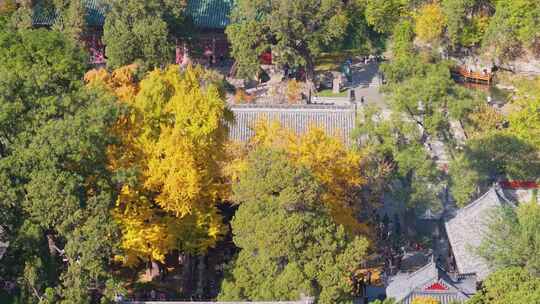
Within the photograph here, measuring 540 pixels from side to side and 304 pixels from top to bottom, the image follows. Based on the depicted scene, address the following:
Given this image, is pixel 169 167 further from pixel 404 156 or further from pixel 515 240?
pixel 515 240

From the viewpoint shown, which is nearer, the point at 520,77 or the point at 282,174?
the point at 282,174

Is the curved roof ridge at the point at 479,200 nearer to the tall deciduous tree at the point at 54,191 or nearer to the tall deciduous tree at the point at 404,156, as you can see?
the tall deciduous tree at the point at 404,156

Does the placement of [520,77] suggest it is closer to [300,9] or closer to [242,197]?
[300,9]

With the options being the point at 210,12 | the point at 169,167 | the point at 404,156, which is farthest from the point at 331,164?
the point at 210,12

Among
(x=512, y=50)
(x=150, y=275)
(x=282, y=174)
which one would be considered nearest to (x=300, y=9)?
(x=512, y=50)

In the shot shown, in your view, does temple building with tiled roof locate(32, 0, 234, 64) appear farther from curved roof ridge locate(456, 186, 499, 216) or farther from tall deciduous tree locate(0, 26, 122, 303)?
tall deciduous tree locate(0, 26, 122, 303)

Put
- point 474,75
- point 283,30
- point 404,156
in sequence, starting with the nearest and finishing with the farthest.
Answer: point 404,156, point 283,30, point 474,75
